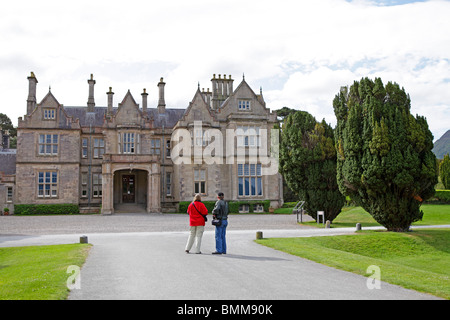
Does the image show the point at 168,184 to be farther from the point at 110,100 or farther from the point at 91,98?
the point at 91,98

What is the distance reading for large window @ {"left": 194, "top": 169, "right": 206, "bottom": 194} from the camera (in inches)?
1615

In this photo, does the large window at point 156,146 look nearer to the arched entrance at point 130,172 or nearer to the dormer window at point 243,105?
the arched entrance at point 130,172

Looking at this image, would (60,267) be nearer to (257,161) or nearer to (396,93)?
(396,93)

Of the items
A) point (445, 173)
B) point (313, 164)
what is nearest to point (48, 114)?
point (313, 164)

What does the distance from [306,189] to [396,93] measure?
8444mm

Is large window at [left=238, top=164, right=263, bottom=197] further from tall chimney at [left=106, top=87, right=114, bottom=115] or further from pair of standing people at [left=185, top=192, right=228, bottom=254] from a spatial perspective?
pair of standing people at [left=185, top=192, right=228, bottom=254]

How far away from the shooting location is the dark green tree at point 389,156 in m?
20.9

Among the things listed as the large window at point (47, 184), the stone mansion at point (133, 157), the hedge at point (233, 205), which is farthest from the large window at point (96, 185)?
the hedge at point (233, 205)

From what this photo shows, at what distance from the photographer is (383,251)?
59.7ft

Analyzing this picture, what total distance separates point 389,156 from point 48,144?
1257 inches

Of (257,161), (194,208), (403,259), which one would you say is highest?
(257,161)

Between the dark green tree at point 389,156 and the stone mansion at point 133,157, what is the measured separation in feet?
64.1

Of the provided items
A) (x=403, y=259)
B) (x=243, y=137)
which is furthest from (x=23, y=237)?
(x=243, y=137)

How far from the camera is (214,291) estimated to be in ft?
25.9
